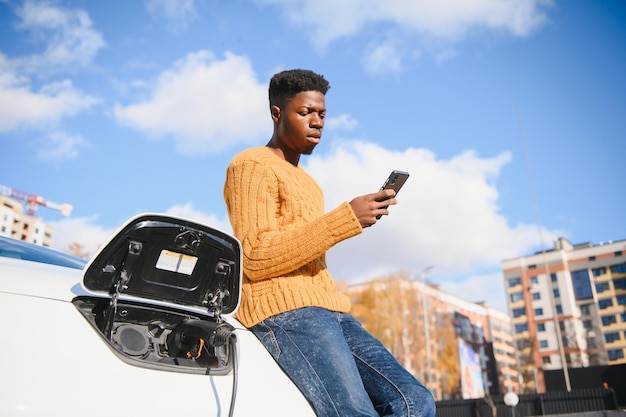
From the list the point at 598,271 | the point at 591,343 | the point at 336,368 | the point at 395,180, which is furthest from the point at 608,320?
the point at 336,368

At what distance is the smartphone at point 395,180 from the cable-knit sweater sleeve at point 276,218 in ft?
0.60

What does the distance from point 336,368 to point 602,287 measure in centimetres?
8450

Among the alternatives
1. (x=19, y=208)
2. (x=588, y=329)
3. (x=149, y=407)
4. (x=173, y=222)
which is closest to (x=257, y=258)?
(x=173, y=222)

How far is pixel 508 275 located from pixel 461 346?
183 ft

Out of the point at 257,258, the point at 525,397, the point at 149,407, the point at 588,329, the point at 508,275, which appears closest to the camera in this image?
the point at 149,407

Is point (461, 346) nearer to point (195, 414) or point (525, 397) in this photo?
point (525, 397)

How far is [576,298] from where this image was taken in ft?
246

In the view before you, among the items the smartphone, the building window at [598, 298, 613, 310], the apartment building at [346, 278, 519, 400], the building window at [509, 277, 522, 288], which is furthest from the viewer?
the building window at [509, 277, 522, 288]

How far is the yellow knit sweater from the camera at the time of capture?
1679 millimetres

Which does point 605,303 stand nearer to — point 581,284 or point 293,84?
point 581,284

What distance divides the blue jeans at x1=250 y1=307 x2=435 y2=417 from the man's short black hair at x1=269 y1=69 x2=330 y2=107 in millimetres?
934

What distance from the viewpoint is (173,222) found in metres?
1.43

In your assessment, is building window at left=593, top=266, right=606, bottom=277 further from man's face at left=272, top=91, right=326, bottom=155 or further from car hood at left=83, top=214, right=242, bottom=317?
car hood at left=83, top=214, right=242, bottom=317

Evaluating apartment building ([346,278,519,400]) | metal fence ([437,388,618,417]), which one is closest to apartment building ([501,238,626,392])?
apartment building ([346,278,519,400])
